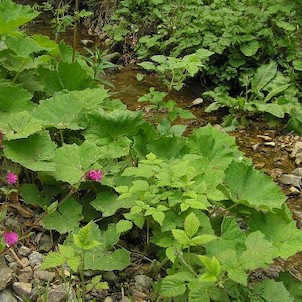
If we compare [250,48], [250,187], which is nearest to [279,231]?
[250,187]

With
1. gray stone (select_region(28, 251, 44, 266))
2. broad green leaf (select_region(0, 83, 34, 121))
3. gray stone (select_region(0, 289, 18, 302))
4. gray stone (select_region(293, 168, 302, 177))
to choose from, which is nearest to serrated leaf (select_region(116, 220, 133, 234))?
gray stone (select_region(28, 251, 44, 266))

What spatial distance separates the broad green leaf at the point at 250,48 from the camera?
4.90 metres

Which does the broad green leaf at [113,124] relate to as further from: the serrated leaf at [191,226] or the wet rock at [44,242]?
the serrated leaf at [191,226]

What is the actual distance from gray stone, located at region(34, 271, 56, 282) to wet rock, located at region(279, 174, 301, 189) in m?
2.10

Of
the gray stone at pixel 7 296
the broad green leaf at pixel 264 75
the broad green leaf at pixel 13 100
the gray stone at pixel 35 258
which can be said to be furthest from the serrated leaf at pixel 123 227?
the broad green leaf at pixel 264 75

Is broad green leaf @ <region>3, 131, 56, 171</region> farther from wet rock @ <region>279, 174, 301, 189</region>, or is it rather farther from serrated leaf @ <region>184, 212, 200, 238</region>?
wet rock @ <region>279, 174, 301, 189</region>

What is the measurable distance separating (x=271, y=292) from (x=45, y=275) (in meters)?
0.89

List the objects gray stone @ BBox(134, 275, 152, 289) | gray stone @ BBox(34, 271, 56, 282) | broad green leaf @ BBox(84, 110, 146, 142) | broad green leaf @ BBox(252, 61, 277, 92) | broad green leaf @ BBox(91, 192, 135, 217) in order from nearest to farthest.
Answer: gray stone @ BBox(34, 271, 56, 282)
gray stone @ BBox(134, 275, 152, 289)
broad green leaf @ BBox(91, 192, 135, 217)
broad green leaf @ BBox(84, 110, 146, 142)
broad green leaf @ BBox(252, 61, 277, 92)

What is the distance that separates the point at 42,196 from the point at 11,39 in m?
1.03

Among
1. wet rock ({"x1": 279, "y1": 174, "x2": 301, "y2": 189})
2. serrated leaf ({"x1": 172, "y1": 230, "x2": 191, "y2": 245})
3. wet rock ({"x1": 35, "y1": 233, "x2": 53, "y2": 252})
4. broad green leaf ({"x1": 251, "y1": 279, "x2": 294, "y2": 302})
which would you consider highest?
serrated leaf ({"x1": 172, "y1": 230, "x2": 191, "y2": 245})

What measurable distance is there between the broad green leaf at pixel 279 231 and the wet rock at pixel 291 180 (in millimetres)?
1403

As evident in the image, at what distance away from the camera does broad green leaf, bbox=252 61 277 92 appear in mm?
4805

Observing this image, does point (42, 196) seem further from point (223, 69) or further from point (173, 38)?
point (173, 38)

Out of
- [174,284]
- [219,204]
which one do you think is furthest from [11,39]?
[174,284]
